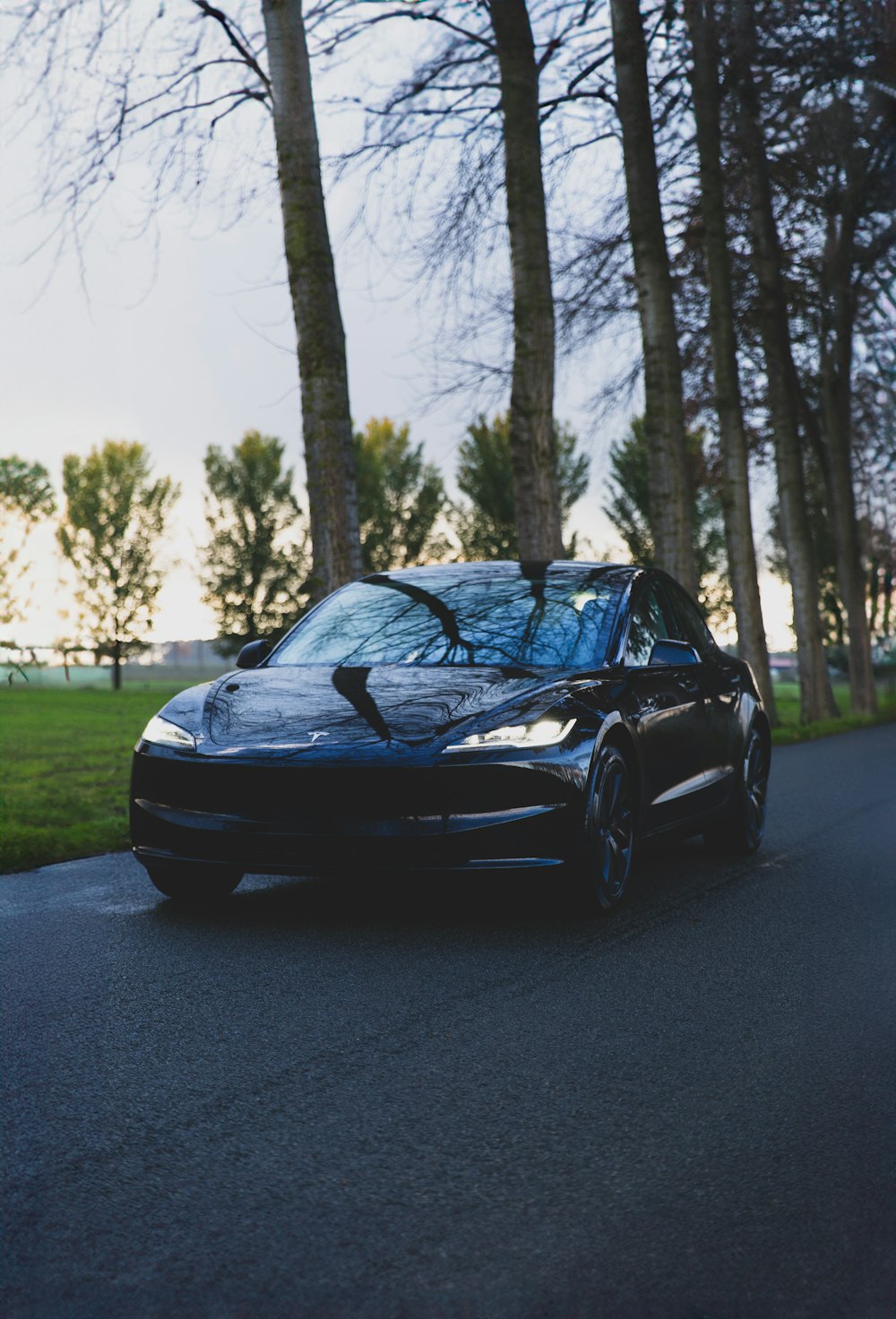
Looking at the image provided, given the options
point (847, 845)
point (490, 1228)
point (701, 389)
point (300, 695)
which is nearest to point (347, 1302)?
point (490, 1228)

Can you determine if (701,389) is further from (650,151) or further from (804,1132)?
(804,1132)

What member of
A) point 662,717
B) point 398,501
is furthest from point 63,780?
point 398,501

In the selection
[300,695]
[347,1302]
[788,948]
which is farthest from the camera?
[300,695]

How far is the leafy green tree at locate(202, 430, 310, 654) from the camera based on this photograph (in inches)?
1964

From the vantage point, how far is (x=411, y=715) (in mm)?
5938

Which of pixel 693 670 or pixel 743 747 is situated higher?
pixel 693 670

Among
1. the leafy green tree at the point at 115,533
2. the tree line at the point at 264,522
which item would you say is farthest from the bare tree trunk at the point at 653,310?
the leafy green tree at the point at 115,533

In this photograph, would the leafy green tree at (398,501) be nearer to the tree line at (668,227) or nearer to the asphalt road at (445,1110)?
the tree line at (668,227)

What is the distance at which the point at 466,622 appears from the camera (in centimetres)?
710

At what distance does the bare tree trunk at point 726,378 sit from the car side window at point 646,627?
44.5 ft

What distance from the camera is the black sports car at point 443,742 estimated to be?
5.64 m

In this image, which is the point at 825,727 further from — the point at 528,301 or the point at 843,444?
the point at 528,301

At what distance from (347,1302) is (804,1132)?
1.45 meters

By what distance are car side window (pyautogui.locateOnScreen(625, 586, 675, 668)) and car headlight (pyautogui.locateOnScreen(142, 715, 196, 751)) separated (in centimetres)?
215
